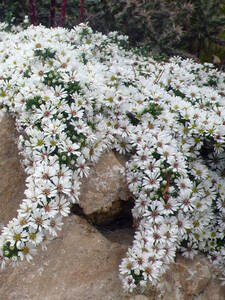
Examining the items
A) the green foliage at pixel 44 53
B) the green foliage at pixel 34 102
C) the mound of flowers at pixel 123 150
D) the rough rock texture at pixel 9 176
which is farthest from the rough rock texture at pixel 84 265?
the green foliage at pixel 44 53

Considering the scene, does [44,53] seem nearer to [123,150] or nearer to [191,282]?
[123,150]

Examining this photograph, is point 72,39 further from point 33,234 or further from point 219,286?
point 219,286

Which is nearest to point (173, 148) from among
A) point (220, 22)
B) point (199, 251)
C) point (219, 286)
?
point (199, 251)

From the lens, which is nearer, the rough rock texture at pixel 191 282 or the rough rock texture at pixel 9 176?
the rough rock texture at pixel 191 282

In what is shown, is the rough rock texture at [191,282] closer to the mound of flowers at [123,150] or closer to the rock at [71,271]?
the mound of flowers at [123,150]

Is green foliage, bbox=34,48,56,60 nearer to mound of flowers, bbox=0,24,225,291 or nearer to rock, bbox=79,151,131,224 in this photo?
mound of flowers, bbox=0,24,225,291

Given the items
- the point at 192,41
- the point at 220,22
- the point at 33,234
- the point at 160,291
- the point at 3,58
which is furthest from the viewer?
the point at 192,41
